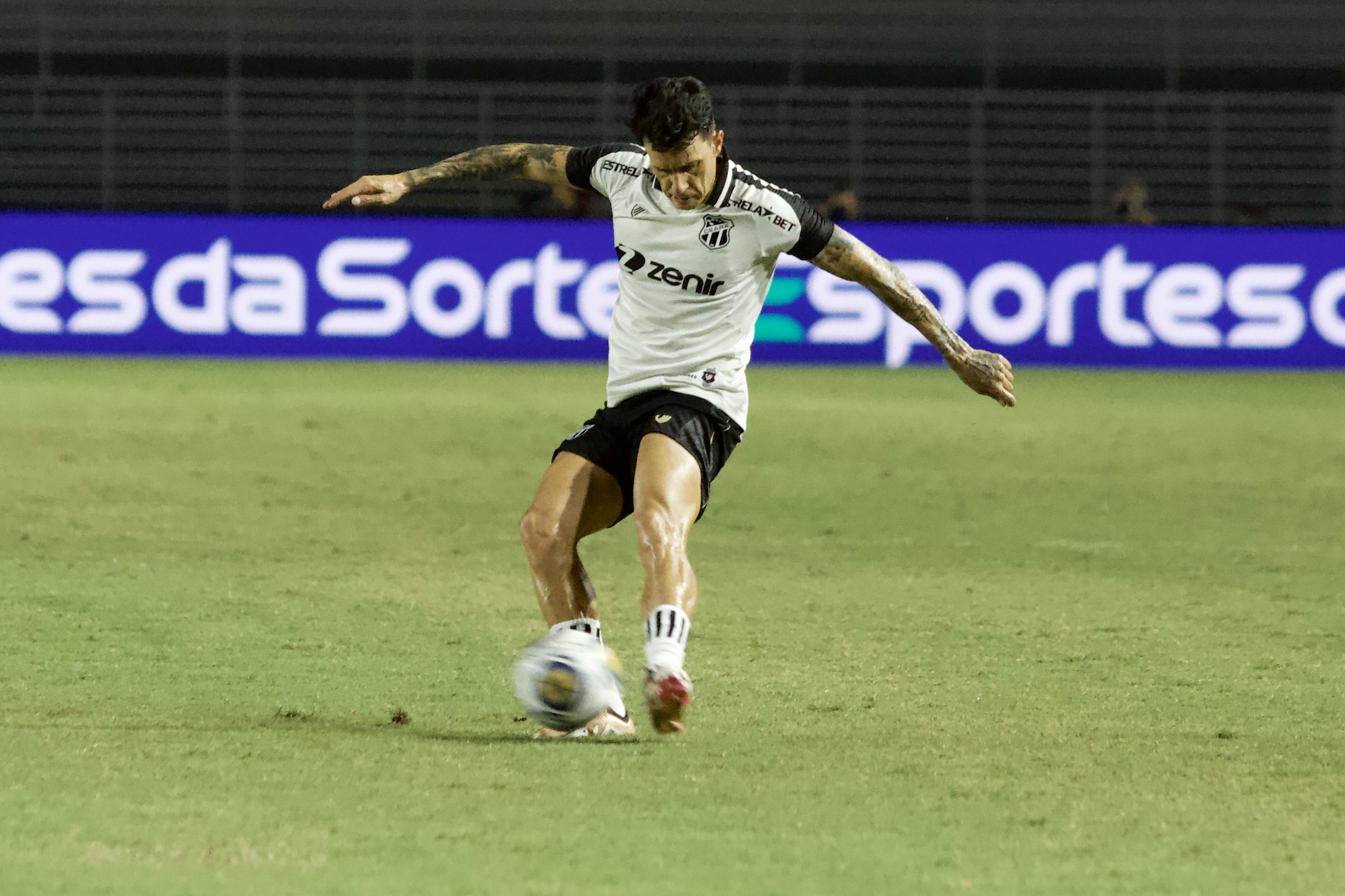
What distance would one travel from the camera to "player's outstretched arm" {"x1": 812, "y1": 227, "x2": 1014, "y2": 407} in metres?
5.83

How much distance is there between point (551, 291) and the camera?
20.4 m

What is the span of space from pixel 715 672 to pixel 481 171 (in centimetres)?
183

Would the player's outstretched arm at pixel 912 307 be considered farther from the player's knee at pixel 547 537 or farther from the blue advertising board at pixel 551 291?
the blue advertising board at pixel 551 291

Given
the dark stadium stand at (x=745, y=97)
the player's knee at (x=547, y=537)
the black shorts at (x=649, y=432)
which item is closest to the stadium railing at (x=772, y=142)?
the dark stadium stand at (x=745, y=97)

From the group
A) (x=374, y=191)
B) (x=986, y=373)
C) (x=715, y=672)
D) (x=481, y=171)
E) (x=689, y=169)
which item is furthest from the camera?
(x=715, y=672)

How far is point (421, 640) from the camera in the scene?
7.14 metres

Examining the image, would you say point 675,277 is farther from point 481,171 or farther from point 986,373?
point 986,373

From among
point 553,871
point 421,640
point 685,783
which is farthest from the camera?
point 421,640

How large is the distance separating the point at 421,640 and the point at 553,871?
10.3 feet

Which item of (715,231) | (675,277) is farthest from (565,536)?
(715,231)

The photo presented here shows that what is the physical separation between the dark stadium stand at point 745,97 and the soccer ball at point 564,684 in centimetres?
1642

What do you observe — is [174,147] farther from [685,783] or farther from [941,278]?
[685,783]

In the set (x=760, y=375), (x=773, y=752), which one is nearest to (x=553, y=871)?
(x=773, y=752)

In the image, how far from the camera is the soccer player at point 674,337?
562 cm
